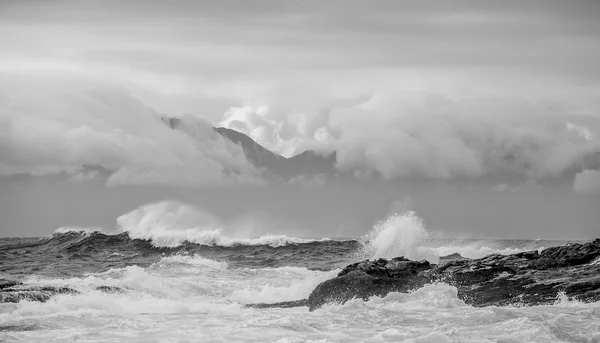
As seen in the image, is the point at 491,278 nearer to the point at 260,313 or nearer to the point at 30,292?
the point at 260,313

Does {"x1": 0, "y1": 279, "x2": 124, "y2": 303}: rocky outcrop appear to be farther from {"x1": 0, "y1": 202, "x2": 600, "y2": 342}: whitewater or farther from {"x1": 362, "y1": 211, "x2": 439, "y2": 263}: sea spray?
{"x1": 362, "y1": 211, "x2": 439, "y2": 263}: sea spray

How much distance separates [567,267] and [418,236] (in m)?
10.9

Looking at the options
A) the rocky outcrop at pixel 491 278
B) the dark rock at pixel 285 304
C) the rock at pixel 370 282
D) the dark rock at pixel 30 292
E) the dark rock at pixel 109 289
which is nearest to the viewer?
the rocky outcrop at pixel 491 278

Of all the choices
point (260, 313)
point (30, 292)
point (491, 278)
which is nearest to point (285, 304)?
point (260, 313)

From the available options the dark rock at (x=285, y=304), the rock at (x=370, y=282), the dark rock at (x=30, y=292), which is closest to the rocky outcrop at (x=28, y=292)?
the dark rock at (x=30, y=292)

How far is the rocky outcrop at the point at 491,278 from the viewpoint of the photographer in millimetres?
18469

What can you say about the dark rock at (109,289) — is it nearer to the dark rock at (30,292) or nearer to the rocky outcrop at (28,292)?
the rocky outcrop at (28,292)

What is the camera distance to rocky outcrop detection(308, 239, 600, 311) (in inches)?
727

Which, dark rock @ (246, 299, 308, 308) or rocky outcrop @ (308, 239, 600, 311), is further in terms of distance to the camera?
dark rock @ (246, 299, 308, 308)

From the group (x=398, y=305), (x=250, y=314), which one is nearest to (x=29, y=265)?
(x=250, y=314)

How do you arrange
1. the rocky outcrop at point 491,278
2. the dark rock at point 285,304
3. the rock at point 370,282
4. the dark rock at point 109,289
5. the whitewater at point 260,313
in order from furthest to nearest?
the dark rock at point 109,289, the dark rock at point 285,304, the rock at point 370,282, the rocky outcrop at point 491,278, the whitewater at point 260,313

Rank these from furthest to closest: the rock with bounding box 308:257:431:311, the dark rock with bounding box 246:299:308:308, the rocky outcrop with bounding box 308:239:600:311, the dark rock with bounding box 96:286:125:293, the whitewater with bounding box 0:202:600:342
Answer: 1. the dark rock with bounding box 96:286:125:293
2. the dark rock with bounding box 246:299:308:308
3. the rock with bounding box 308:257:431:311
4. the rocky outcrop with bounding box 308:239:600:311
5. the whitewater with bounding box 0:202:600:342

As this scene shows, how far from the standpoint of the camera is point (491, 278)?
20109 mm

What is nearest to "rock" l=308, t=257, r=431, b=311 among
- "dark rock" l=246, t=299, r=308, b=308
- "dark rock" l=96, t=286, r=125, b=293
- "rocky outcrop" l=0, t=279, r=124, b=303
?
"dark rock" l=246, t=299, r=308, b=308
